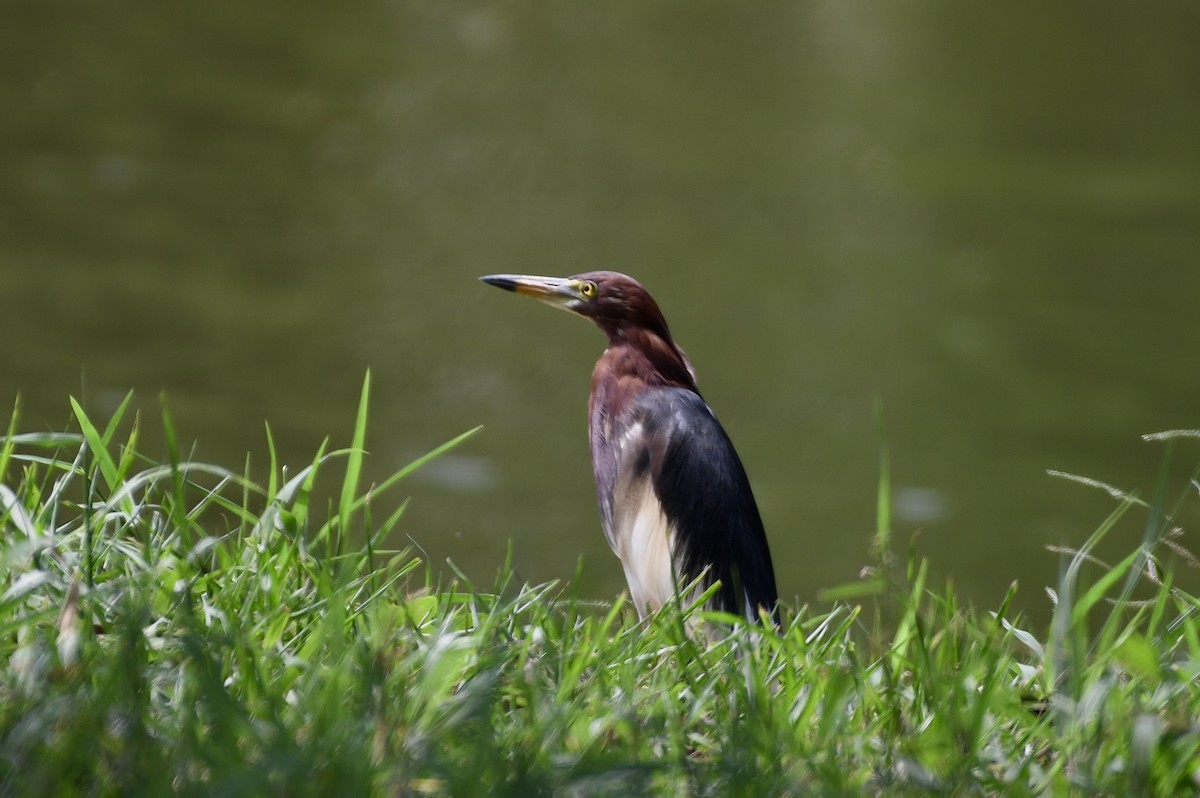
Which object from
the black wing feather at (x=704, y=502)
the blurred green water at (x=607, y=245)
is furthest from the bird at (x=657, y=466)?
the blurred green water at (x=607, y=245)

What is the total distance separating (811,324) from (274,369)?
3.20 metres

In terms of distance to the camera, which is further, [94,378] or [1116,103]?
[1116,103]

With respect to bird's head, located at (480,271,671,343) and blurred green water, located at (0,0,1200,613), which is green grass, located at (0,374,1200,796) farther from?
blurred green water, located at (0,0,1200,613)

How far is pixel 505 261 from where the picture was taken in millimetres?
10086

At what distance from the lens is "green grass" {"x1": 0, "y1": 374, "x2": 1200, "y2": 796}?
6.20 ft

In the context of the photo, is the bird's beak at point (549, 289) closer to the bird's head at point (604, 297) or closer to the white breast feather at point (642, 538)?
the bird's head at point (604, 297)

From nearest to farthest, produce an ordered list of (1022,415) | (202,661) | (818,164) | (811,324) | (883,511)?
1. (202,661)
2. (883,511)
3. (1022,415)
4. (811,324)
5. (818,164)

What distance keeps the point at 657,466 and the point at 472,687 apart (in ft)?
6.06

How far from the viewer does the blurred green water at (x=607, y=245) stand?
8.67 meters

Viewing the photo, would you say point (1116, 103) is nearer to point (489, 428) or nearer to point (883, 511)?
point (489, 428)

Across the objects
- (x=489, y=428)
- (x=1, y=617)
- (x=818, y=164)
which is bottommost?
(x=489, y=428)

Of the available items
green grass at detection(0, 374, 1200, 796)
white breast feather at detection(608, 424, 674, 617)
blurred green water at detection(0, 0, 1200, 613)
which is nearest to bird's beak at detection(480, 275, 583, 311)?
white breast feather at detection(608, 424, 674, 617)

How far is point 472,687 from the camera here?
2.13 metres

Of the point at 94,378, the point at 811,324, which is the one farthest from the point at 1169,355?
the point at 94,378
